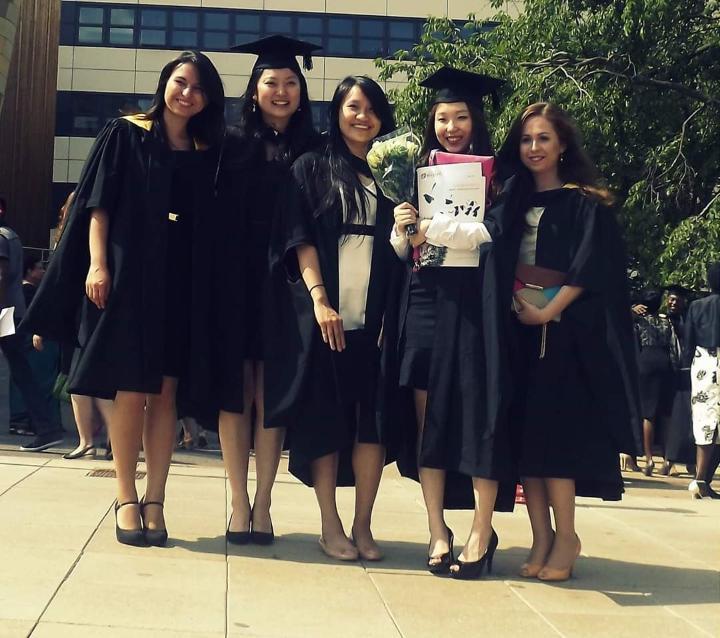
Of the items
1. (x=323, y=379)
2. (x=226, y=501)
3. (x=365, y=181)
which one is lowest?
(x=226, y=501)

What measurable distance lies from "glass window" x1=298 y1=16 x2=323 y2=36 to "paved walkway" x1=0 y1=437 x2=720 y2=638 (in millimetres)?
32652

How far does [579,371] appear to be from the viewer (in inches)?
173

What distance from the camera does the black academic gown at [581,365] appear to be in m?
4.35

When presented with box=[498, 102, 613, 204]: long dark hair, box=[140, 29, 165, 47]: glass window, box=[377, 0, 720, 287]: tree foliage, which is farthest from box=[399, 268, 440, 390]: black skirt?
box=[140, 29, 165, 47]: glass window

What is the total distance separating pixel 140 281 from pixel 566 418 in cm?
182

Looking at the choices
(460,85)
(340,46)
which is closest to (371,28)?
(340,46)

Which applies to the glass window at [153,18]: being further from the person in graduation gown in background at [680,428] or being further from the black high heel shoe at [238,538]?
the black high heel shoe at [238,538]

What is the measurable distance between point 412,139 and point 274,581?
1.80 m

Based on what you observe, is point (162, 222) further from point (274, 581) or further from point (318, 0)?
point (318, 0)

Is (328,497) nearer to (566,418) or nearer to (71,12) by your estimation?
(566,418)

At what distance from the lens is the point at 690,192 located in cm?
1534

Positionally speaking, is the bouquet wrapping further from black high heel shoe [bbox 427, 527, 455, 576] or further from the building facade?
A: the building facade

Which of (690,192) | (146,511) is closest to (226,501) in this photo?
(146,511)

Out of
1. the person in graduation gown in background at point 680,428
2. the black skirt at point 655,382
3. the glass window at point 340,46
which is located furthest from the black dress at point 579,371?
the glass window at point 340,46
